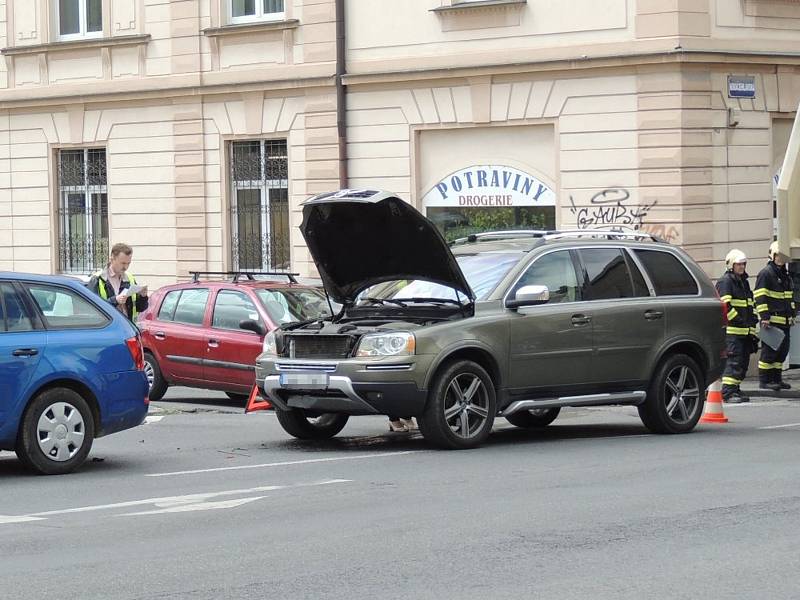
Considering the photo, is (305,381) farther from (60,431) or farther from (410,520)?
(410,520)

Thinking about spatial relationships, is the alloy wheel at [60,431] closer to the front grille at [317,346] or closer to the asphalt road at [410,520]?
the asphalt road at [410,520]

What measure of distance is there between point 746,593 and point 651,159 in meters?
14.3

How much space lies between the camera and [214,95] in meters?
24.6

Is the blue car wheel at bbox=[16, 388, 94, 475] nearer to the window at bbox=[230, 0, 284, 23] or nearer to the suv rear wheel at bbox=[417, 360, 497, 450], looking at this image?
the suv rear wheel at bbox=[417, 360, 497, 450]

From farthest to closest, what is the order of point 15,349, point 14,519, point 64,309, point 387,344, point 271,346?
point 271,346 → point 387,344 → point 64,309 → point 15,349 → point 14,519

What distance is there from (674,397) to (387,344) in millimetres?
2993

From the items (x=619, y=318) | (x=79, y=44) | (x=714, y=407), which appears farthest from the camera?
(x=79, y=44)

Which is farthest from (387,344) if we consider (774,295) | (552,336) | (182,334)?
(774,295)

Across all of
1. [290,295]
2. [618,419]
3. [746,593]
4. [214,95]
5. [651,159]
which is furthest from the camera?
[214,95]

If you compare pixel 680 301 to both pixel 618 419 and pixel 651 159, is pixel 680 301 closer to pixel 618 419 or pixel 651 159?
pixel 618 419

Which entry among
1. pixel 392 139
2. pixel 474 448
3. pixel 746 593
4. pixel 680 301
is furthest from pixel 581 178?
pixel 746 593

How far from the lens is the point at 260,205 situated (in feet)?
80.6

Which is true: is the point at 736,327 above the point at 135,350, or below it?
below

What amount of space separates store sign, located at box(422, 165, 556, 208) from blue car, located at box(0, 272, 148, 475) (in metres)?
11.0
